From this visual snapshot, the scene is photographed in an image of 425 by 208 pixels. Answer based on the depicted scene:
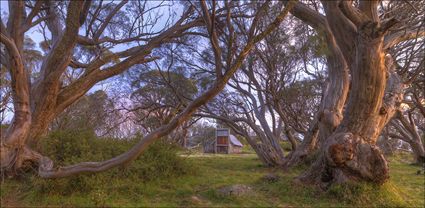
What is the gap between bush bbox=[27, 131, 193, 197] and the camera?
5.86 metres

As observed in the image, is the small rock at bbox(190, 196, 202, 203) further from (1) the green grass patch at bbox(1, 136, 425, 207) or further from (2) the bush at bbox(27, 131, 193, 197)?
(2) the bush at bbox(27, 131, 193, 197)

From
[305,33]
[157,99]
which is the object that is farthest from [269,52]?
[157,99]

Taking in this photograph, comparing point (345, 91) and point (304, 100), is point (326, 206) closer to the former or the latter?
point (345, 91)

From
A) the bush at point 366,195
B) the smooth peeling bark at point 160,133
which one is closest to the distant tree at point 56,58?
the smooth peeling bark at point 160,133

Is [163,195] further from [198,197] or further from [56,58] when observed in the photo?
[56,58]

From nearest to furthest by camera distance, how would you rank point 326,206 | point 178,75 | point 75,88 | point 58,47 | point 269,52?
point 326,206, point 58,47, point 75,88, point 269,52, point 178,75

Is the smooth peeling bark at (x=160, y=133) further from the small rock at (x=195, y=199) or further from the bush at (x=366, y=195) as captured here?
the bush at (x=366, y=195)

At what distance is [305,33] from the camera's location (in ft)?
34.8

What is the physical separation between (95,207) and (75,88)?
3489 mm

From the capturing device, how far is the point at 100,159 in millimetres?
7043

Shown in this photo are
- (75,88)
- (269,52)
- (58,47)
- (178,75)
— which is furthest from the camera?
(178,75)

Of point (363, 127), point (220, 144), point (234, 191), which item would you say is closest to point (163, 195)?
point (234, 191)

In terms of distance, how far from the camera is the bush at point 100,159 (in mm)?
5864

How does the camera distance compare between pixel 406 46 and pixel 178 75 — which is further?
pixel 178 75
